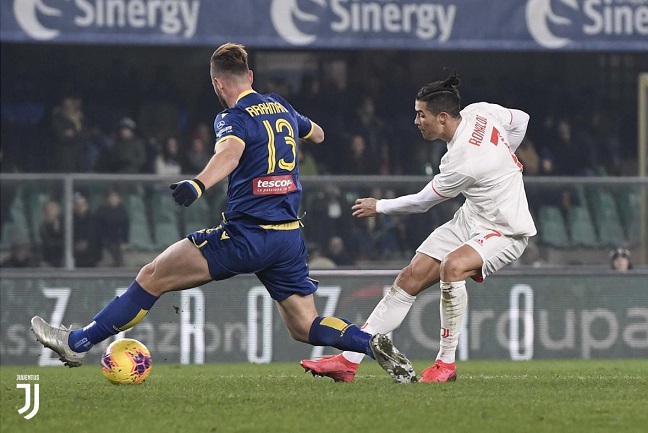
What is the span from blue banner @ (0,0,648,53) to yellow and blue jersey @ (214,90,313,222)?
764cm

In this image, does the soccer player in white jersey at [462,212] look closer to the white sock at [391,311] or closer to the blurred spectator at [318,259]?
the white sock at [391,311]

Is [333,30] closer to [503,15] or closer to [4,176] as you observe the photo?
[503,15]

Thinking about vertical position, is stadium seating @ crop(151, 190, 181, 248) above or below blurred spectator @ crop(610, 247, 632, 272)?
above

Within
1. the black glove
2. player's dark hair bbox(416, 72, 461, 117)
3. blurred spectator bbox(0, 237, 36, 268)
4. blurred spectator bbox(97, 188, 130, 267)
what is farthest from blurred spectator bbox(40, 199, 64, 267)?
the black glove

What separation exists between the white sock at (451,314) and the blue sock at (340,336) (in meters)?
0.62

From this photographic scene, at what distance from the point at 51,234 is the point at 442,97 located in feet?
19.0

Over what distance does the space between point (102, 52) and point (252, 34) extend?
3086mm

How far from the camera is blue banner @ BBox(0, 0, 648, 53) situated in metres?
15.5

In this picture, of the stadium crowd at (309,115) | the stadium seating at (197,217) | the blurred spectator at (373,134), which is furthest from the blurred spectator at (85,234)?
the blurred spectator at (373,134)

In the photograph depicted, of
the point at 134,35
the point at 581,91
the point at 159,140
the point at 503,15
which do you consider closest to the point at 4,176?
the point at 134,35

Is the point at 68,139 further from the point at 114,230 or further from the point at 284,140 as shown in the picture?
the point at 284,140

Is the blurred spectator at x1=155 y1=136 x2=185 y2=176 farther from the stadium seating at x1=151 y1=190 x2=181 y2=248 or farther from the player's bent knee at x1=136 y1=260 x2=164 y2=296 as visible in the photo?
the player's bent knee at x1=136 y1=260 x2=164 y2=296

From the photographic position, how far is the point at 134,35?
15.7m

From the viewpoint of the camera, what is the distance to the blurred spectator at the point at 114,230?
13.5m
